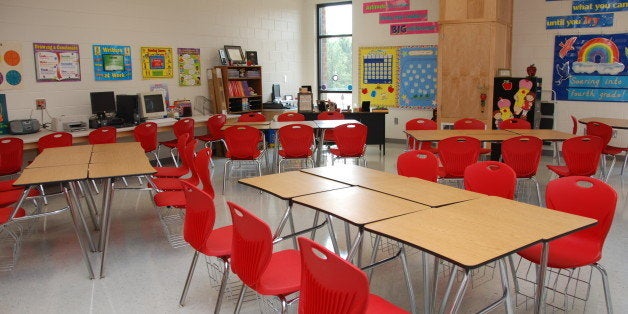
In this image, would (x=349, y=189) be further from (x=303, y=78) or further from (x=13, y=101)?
(x=303, y=78)

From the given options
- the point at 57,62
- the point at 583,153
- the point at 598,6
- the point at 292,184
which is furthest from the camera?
the point at 598,6

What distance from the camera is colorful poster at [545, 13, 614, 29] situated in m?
7.68

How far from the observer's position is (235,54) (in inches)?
357

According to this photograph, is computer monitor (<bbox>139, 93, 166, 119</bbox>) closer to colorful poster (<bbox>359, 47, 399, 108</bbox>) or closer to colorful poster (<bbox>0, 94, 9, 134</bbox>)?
colorful poster (<bbox>0, 94, 9, 134</bbox>)

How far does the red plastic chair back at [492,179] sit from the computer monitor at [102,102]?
5428mm

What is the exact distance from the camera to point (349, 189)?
315 cm

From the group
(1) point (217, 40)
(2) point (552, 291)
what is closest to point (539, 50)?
(1) point (217, 40)

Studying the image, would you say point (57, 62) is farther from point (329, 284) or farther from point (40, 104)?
point (329, 284)

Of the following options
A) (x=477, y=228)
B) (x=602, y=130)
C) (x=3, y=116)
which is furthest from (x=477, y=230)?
(x=3, y=116)

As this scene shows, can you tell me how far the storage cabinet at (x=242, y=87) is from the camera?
8781mm

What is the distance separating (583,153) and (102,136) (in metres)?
5.24

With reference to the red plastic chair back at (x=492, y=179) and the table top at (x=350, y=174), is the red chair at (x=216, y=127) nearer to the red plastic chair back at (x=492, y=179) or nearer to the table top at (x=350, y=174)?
the table top at (x=350, y=174)

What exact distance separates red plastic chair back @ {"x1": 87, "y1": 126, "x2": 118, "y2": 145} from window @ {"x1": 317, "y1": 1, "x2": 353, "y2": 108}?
18.0 feet

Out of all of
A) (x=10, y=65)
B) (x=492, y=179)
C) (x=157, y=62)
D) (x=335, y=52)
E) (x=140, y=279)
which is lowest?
(x=140, y=279)
